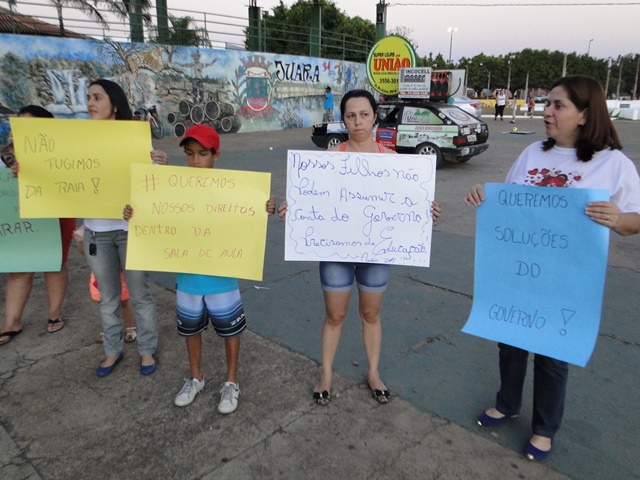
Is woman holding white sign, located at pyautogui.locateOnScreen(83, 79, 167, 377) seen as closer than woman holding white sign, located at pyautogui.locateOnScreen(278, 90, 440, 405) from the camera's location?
No

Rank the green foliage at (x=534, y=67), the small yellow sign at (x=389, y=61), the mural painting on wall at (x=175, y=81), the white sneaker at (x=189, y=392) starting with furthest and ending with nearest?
1. the green foliage at (x=534, y=67)
2. the mural painting on wall at (x=175, y=81)
3. the small yellow sign at (x=389, y=61)
4. the white sneaker at (x=189, y=392)

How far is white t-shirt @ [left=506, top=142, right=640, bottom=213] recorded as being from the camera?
2100 mm

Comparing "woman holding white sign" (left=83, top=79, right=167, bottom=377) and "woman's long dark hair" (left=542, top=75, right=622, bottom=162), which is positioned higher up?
"woman's long dark hair" (left=542, top=75, right=622, bottom=162)

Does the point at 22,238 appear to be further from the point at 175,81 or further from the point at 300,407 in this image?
the point at 175,81

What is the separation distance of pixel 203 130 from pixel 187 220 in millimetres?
540

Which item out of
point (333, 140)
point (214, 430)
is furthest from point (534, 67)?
point (214, 430)

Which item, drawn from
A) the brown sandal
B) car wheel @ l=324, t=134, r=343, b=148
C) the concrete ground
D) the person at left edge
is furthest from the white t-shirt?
car wheel @ l=324, t=134, r=343, b=148

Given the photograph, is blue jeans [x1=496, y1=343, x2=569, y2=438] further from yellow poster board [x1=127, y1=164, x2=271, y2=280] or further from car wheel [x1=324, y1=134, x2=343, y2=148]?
car wheel [x1=324, y1=134, x2=343, y2=148]

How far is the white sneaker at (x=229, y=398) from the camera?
274cm

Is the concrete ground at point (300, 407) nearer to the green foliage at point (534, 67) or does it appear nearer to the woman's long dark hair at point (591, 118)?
the woman's long dark hair at point (591, 118)

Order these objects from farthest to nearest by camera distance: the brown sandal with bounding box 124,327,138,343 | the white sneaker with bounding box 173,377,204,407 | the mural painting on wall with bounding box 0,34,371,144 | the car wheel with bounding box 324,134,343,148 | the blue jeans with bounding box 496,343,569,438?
the mural painting on wall with bounding box 0,34,371,144, the car wheel with bounding box 324,134,343,148, the brown sandal with bounding box 124,327,138,343, the white sneaker with bounding box 173,377,204,407, the blue jeans with bounding box 496,343,569,438

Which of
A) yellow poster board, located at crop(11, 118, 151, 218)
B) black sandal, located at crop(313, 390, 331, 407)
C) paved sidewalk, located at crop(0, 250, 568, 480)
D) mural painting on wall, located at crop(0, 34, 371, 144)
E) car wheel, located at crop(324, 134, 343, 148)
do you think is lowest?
paved sidewalk, located at crop(0, 250, 568, 480)

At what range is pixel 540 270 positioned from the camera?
91.2 inches

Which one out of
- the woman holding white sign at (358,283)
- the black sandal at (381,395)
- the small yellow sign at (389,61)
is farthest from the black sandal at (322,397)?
the small yellow sign at (389,61)
